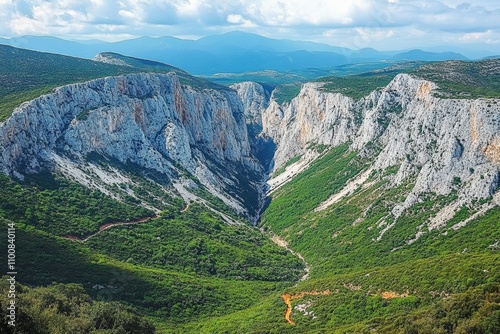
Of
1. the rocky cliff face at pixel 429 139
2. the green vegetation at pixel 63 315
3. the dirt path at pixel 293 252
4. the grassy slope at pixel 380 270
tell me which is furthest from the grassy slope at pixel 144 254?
the rocky cliff face at pixel 429 139

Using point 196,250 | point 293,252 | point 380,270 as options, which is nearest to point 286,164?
point 293,252

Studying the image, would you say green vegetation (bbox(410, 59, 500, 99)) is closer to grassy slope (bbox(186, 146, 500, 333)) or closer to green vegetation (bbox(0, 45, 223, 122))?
grassy slope (bbox(186, 146, 500, 333))

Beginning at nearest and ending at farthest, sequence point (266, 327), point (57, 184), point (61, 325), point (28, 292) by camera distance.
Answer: point (61, 325), point (28, 292), point (266, 327), point (57, 184)

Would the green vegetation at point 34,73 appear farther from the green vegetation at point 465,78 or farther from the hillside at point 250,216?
the green vegetation at point 465,78

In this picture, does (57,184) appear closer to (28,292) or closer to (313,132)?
(28,292)

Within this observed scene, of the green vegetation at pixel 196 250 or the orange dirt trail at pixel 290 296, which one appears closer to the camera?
the orange dirt trail at pixel 290 296

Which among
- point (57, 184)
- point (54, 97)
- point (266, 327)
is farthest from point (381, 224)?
point (54, 97)
